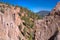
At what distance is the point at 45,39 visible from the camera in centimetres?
1251

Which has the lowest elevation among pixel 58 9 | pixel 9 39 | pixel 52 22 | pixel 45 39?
pixel 9 39

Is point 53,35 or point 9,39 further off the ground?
point 53,35

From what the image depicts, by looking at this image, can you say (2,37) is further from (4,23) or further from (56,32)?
(56,32)

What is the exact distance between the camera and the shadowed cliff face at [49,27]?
1228cm

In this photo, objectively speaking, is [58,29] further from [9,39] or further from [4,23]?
[4,23]

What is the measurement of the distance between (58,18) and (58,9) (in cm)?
78

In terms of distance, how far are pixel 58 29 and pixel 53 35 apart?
511 mm

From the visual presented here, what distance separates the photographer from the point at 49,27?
1276 cm

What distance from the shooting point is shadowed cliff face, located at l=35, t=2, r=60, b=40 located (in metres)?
12.3

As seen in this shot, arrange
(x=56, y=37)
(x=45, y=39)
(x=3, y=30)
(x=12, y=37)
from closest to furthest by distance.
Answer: (x=56, y=37) → (x=45, y=39) → (x=12, y=37) → (x=3, y=30)

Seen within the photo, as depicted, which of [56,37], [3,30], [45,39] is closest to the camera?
[56,37]

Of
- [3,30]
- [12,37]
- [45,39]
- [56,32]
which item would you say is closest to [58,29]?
[56,32]

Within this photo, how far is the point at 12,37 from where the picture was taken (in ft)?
87.0

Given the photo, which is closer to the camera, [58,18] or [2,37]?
[58,18]
